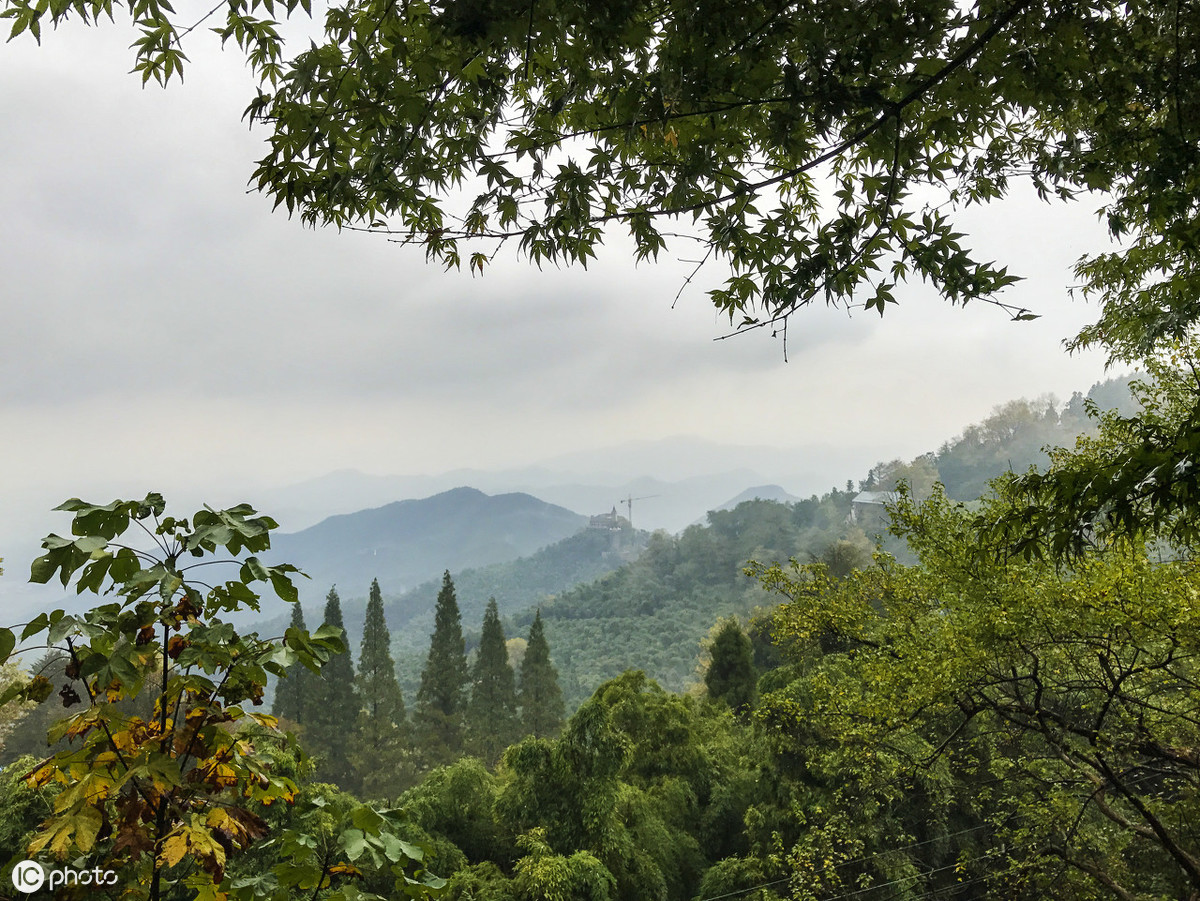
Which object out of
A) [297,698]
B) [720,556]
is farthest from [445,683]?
[720,556]

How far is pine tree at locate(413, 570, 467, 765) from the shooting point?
902 inches

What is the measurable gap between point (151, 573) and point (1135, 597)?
5.48 m

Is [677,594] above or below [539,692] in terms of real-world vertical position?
below

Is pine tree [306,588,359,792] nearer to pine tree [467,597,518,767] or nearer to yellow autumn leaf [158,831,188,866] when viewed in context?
pine tree [467,597,518,767]

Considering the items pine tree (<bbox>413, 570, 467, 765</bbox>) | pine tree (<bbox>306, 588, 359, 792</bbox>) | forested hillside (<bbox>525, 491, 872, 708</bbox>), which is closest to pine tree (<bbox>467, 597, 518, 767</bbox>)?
pine tree (<bbox>413, 570, 467, 765</bbox>)

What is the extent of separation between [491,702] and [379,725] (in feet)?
12.9

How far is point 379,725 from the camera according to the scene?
2208 cm

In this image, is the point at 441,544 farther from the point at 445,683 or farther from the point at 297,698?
the point at 297,698

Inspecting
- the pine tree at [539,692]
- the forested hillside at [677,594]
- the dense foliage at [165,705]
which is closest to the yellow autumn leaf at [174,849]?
the dense foliage at [165,705]

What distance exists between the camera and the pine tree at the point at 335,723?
70.2 ft

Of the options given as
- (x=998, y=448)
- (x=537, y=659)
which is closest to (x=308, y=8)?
(x=537, y=659)

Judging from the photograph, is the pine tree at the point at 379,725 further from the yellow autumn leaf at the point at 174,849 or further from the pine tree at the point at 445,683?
the yellow autumn leaf at the point at 174,849

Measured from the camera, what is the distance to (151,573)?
3.34 feet

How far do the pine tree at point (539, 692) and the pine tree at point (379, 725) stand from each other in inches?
169
